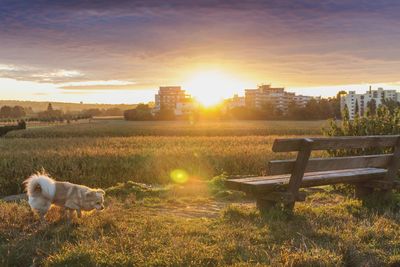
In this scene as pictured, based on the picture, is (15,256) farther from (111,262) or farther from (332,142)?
(332,142)

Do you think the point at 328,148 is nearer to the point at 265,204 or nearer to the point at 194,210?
the point at 265,204

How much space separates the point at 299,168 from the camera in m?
7.29

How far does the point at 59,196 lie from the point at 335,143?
4475 millimetres

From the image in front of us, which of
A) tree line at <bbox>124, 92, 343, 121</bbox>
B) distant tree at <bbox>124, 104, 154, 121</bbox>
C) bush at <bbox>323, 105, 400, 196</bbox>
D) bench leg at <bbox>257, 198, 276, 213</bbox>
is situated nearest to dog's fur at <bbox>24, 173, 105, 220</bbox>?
bench leg at <bbox>257, 198, 276, 213</bbox>

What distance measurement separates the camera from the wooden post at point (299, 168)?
7.16 m

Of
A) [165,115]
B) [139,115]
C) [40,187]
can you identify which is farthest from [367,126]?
[139,115]

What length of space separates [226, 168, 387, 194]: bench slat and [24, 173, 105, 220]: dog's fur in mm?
2228

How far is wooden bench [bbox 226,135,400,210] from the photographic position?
23.6 feet

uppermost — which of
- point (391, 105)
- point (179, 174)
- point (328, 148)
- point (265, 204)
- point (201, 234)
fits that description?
point (391, 105)

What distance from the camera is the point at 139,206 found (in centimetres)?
902

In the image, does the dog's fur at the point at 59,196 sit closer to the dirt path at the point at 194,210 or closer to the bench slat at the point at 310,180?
the dirt path at the point at 194,210

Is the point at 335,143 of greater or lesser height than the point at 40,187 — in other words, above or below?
above

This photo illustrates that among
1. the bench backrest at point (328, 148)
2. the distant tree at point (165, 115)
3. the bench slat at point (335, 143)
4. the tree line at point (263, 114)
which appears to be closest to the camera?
the bench slat at point (335, 143)

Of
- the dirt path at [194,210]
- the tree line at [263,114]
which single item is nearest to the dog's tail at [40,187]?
the dirt path at [194,210]
